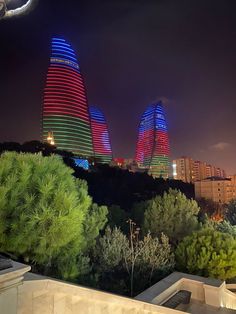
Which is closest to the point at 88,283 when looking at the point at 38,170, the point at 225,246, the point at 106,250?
the point at 106,250

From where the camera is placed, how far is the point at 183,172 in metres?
91.0

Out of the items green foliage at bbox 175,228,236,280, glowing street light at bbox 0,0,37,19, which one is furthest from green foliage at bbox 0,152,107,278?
green foliage at bbox 175,228,236,280

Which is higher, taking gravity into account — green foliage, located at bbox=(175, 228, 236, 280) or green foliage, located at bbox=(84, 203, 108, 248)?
green foliage, located at bbox=(84, 203, 108, 248)

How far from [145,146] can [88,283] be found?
9330cm

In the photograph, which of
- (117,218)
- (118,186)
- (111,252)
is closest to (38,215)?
(111,252)

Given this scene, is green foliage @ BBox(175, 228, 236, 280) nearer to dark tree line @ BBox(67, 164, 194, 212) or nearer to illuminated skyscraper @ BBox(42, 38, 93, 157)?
dark tree line @ BBox(67, 164, 194, 212)

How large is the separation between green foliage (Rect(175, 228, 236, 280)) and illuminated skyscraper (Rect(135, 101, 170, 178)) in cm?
7824

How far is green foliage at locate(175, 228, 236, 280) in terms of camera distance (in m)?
8.02

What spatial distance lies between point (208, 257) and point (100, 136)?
86.5 meters

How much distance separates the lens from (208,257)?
7988mm

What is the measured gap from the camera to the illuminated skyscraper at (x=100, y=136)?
88.4 meters

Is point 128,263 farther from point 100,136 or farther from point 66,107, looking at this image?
point 100,136

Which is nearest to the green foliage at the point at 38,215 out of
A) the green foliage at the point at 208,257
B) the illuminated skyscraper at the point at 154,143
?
the green foliage at the point at 208,257

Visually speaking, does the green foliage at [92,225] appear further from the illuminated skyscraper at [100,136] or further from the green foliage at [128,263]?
the illuminated skyscraper at [100,136]
